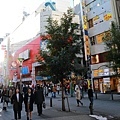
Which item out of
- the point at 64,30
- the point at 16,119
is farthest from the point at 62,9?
the point at 16,119

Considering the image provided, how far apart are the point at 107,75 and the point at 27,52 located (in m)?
31.6

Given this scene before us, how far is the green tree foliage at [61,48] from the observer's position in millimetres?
14523

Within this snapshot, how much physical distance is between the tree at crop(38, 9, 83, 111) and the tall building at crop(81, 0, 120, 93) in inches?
697

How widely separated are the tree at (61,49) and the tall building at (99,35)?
1769 centimetres

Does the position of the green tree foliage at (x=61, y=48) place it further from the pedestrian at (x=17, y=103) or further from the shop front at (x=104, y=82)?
the shop front at (x=104, y=82)

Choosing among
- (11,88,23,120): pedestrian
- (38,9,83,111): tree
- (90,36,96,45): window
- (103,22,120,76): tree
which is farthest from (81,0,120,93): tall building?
(11,88,23,120): pedestrian

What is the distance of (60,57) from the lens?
47.2 feet

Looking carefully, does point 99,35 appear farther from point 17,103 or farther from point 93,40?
point 17,103

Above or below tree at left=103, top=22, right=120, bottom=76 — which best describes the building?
above

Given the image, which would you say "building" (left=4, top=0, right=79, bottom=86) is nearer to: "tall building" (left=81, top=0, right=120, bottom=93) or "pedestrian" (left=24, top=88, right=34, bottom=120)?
"tall building" (left=81, top=0, right=120, bottom=93)

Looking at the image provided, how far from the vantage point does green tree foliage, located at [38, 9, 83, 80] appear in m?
14.5

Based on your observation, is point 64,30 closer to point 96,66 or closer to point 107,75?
point 107,75

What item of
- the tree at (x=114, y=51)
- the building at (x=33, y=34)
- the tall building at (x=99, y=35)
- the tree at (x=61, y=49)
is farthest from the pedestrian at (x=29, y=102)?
the building at (x=33, y=34)

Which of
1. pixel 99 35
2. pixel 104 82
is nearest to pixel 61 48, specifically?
pixel 104 82
